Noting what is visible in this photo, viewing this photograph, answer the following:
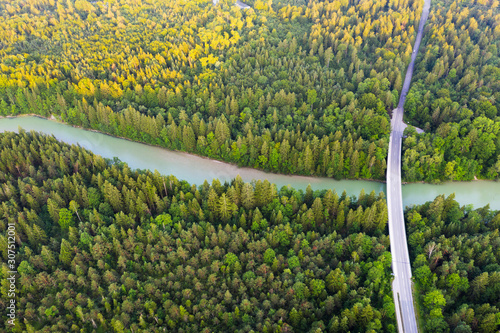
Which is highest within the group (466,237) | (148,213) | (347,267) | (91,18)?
(91,18)

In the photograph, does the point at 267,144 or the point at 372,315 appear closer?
the point at 372,315

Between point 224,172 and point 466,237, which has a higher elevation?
point 224,172

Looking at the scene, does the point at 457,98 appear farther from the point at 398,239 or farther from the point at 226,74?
the point at 226,74

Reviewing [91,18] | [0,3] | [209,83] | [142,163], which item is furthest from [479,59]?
[0,3]

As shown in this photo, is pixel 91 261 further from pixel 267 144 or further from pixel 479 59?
pixel 479 59

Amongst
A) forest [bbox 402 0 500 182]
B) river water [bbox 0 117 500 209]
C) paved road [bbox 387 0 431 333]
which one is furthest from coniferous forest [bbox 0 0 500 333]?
river water [bbox 0 117 500 209]

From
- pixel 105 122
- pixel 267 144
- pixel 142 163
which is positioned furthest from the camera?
pixel 105 122

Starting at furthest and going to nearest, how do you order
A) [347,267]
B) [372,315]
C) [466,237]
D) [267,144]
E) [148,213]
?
[267,144] → [148,213] → [466,237] → [347,267] → [372,315]

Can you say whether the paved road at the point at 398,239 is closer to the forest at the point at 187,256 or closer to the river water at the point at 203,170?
the forest at the point at 187,256
